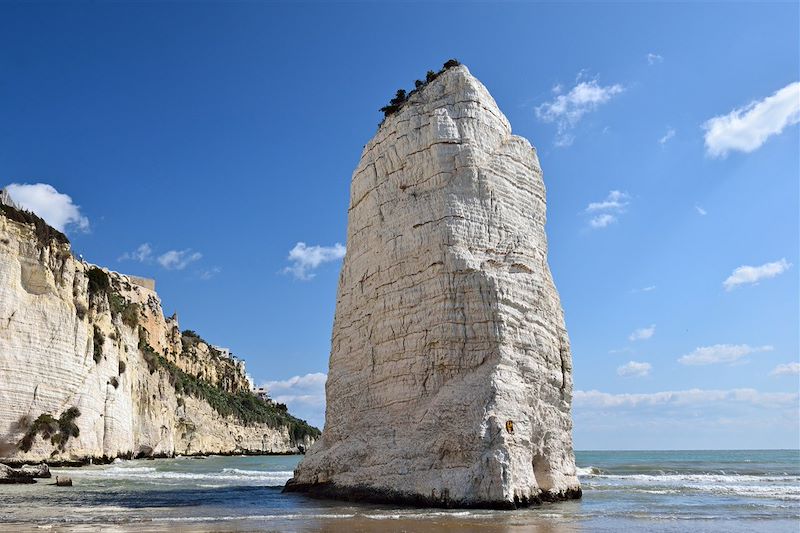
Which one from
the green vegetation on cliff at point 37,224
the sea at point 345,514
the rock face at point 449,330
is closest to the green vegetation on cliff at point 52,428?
the green vegetation on cliff at point 37,224

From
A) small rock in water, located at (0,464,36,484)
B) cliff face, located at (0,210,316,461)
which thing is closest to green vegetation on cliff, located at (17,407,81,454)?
cliff face, located at (0,210,316,461)

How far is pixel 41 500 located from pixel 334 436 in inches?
282

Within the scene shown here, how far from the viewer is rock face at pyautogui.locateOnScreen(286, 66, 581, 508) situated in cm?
1478

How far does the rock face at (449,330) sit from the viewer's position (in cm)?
1478

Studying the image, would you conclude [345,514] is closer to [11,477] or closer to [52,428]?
[11,477]

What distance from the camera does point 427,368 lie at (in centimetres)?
1602

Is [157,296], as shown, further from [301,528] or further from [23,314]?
[301,528]

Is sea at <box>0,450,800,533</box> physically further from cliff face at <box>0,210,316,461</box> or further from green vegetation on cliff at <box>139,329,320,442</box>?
green vegetation on cliff at <box>139,329,320,442</box>

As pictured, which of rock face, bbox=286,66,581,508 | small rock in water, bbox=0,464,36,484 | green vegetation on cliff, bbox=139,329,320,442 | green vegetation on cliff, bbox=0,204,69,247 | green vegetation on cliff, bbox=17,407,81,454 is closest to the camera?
rock face, bbox=286,66,581,508

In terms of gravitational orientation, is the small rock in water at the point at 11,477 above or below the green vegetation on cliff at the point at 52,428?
below

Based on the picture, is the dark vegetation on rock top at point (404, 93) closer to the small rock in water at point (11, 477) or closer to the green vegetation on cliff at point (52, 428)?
the small rock in water at point (11, 477)

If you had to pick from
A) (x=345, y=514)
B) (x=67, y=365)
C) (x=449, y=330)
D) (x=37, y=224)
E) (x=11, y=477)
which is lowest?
(x=11, y=477)

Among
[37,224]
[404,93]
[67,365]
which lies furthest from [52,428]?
[404,93]

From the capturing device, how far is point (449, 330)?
15.8m
